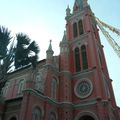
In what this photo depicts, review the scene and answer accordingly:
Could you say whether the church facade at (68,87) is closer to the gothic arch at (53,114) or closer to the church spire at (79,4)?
the gothic arch at (53,114)

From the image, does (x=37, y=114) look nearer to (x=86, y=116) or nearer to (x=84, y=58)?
(x=86, y=116)

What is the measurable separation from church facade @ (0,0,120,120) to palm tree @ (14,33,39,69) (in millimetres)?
4680

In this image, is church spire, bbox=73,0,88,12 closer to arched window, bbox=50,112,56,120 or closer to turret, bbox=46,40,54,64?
turret, bbox=46,40,54,64

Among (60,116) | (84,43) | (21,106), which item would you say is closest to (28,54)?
(21,106)

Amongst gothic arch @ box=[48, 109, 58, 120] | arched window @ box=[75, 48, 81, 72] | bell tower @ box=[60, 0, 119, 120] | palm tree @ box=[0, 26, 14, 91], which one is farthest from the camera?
arched window @ box=[75, 48, 81, 72]

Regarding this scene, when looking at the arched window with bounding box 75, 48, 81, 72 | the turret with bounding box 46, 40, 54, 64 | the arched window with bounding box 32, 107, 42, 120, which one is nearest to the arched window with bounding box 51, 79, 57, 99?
the turret with bounding box 46, 40, 54, 64

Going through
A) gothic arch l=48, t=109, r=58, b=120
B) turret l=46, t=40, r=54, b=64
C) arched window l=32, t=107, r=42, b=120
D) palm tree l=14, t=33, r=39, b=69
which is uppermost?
turret l=46, t=40, r=54, b=64

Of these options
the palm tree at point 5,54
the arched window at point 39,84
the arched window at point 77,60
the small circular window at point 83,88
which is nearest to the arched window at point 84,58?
the arched window at point 77,60

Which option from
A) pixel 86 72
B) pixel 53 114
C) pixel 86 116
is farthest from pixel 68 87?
pixel 53 114

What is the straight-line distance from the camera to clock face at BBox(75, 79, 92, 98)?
89.8 ft

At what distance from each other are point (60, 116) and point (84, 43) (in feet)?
46.4

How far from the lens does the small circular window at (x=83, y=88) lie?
89.8 feet

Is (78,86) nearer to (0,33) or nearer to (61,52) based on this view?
(61,52)

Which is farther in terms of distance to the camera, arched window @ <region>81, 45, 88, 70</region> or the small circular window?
arched window @ <region>81, 45, 88, 70</region>
